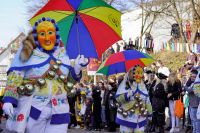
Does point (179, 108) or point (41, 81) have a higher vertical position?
point (41, 81)

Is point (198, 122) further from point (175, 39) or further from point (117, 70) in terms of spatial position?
point (175, 39)

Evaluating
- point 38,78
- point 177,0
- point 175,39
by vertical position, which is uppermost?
point 177,0

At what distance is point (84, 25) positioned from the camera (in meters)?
7.89

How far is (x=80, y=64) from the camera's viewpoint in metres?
7.02

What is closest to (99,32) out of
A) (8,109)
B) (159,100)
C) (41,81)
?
(41,81)

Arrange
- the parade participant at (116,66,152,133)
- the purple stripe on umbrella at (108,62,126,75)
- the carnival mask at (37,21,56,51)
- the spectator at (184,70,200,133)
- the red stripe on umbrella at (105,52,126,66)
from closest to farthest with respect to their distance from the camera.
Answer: the carnival mask at (37,21,56,51)
the parade participant at (116,66,152,133)
the red stripe on umbrella at (105,52,126,66)
the purple stripe on umbrella at (108,62,126,75)
the spectator at (184,70,200,133)

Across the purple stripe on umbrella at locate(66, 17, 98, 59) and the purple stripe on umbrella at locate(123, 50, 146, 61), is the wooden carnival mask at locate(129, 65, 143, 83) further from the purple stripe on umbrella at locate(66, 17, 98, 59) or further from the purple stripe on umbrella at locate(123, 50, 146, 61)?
the purple stripe on umbrella at locate(66, 17, 98, 59)

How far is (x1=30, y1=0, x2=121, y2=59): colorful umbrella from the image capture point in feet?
25.8

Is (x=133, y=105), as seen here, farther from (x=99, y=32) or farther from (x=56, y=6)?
(x=56, y=6)

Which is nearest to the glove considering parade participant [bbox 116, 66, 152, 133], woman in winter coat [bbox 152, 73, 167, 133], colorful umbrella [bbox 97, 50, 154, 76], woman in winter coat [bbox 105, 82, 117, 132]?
parade participant [bbox 116, 66, 152, 133]

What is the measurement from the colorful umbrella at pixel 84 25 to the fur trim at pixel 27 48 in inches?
48.8

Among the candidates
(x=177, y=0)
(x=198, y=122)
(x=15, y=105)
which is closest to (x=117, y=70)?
(x=198, y=122)

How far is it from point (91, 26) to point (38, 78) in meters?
1.77

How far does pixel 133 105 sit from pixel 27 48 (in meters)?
3.38
